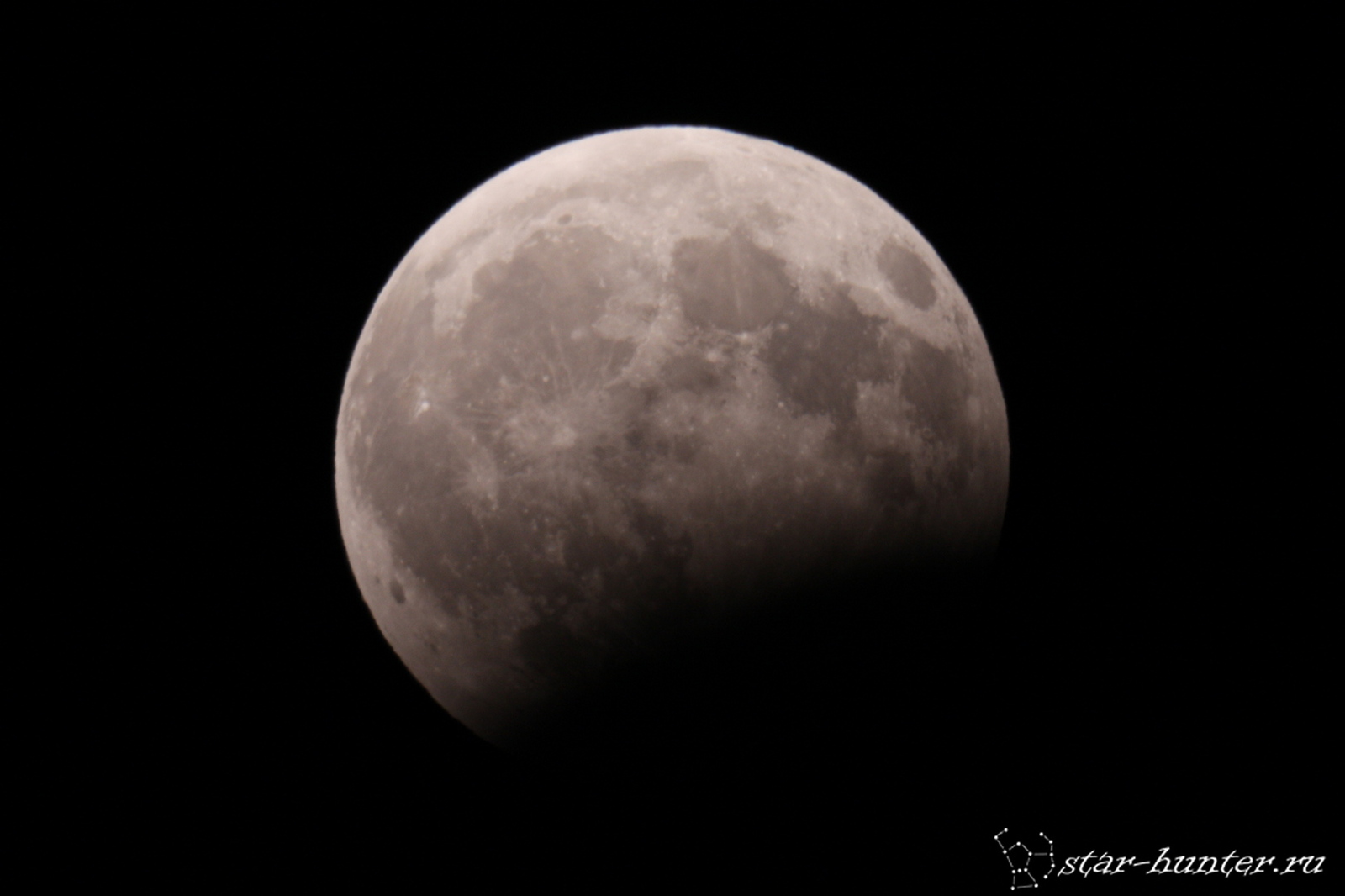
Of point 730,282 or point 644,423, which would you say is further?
point 730,282

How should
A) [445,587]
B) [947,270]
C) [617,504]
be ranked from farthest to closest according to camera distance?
[947,270] < [445,587] < [617,504]

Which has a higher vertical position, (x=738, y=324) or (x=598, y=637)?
(x=738, y=324)

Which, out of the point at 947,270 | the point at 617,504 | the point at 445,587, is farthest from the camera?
the point at 947,270

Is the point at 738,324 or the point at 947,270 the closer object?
the point at 738,324

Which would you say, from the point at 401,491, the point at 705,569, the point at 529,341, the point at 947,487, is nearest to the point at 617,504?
the point at 705,569

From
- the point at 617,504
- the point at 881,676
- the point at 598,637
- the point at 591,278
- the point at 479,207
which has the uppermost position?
the point at 479,207

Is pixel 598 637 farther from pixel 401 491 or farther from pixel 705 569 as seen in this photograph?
pixel 401 491

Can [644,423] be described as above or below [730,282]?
below

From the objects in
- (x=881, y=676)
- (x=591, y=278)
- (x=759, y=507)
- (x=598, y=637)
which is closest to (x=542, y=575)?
(x=598, y=637)
